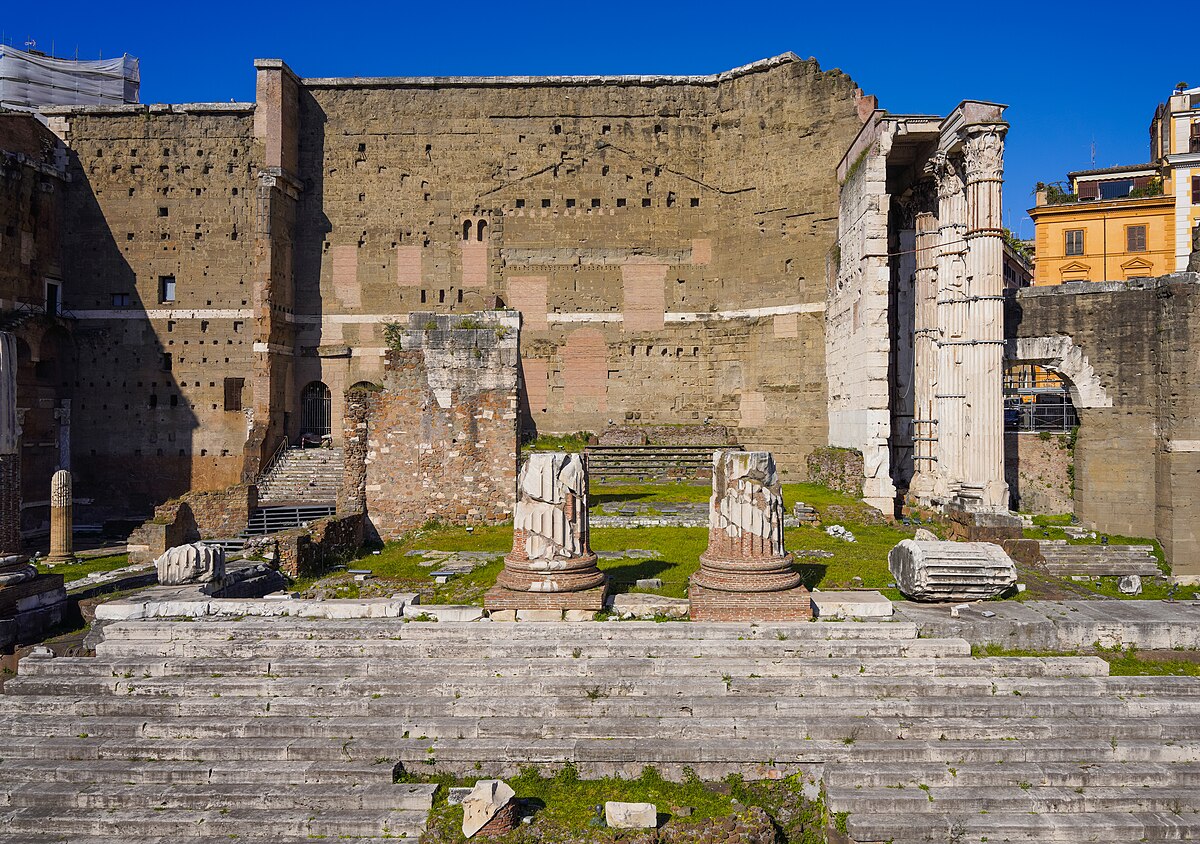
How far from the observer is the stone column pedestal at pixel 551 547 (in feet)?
26.9

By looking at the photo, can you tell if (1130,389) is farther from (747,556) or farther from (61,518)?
(61,518)

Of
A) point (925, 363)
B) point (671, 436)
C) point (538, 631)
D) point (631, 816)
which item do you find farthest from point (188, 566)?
point (671, 436)

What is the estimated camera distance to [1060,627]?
7.71 m

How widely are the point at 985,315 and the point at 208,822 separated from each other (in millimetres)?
15261

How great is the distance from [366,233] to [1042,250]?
84.0 feet

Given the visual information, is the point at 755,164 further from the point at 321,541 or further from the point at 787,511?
the point at 321,541

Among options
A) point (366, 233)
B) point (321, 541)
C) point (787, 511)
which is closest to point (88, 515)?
point (366, 233)

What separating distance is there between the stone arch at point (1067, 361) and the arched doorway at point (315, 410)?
2095 cm

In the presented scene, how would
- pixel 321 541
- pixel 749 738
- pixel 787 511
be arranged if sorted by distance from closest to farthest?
pixel 749 738 < pixel 321 541 < pixel 787 511

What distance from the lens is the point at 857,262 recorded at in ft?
61.6

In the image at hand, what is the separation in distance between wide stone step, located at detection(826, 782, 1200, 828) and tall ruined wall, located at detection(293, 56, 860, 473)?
19.4 m

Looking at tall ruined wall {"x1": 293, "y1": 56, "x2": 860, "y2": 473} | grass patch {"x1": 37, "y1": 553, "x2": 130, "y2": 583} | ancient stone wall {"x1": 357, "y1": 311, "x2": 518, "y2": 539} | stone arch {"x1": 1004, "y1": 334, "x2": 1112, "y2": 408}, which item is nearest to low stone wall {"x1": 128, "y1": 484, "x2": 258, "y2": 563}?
grass patch {"x1": 37, "y1": 553, "x2": 130, "y2": 583}

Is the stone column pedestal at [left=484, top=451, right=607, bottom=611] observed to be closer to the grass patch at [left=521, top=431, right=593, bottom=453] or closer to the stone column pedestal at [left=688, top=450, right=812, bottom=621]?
the stone column pedestal at [left=688, top=450, right=812, bottom=621]

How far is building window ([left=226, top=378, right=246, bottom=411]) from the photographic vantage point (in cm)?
2450
